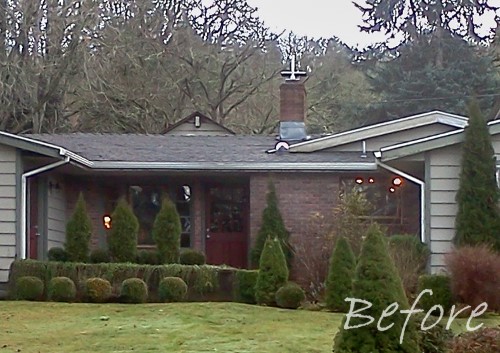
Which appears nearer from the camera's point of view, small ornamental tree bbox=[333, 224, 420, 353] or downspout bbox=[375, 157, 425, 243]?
small ornamental tree bbox=[333, 224, 420, 353]

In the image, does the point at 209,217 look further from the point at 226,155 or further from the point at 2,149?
the point at 2,149

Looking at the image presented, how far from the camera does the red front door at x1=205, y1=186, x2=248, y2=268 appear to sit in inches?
712

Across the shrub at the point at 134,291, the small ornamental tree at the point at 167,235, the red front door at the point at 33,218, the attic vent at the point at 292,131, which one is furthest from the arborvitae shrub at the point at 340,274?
the attic vent at the point at 292,131

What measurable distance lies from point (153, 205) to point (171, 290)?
4280 mm

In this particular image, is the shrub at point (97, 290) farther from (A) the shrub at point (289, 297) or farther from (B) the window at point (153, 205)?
(B) the window at point (153, 205)

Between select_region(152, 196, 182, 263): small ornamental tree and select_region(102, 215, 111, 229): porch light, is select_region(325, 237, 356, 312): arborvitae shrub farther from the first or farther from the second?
select_region(102, 215, 111, 229): porch light

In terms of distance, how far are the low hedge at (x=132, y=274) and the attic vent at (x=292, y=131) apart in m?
5.15

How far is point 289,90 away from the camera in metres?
19.7

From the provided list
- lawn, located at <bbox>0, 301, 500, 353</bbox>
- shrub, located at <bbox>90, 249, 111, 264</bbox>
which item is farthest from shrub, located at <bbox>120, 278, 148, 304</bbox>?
shrub, located at <bbox>90, 249, 111, 264</bbox>

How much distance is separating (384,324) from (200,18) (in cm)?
2379

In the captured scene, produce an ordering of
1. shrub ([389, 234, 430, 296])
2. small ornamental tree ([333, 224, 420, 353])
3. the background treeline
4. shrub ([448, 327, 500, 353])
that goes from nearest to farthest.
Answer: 1. small ornamental tree ([333, 224, 420, 353])
2. shrub ([448, 327, 500, 353])
3. shrub ([389, 234, 430, 296])
4. the background treeline

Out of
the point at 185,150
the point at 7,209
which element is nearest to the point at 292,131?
the point at 185,150

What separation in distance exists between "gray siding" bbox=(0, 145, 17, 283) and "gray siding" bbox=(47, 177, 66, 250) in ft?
5.48

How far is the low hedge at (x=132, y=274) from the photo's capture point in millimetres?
14602
